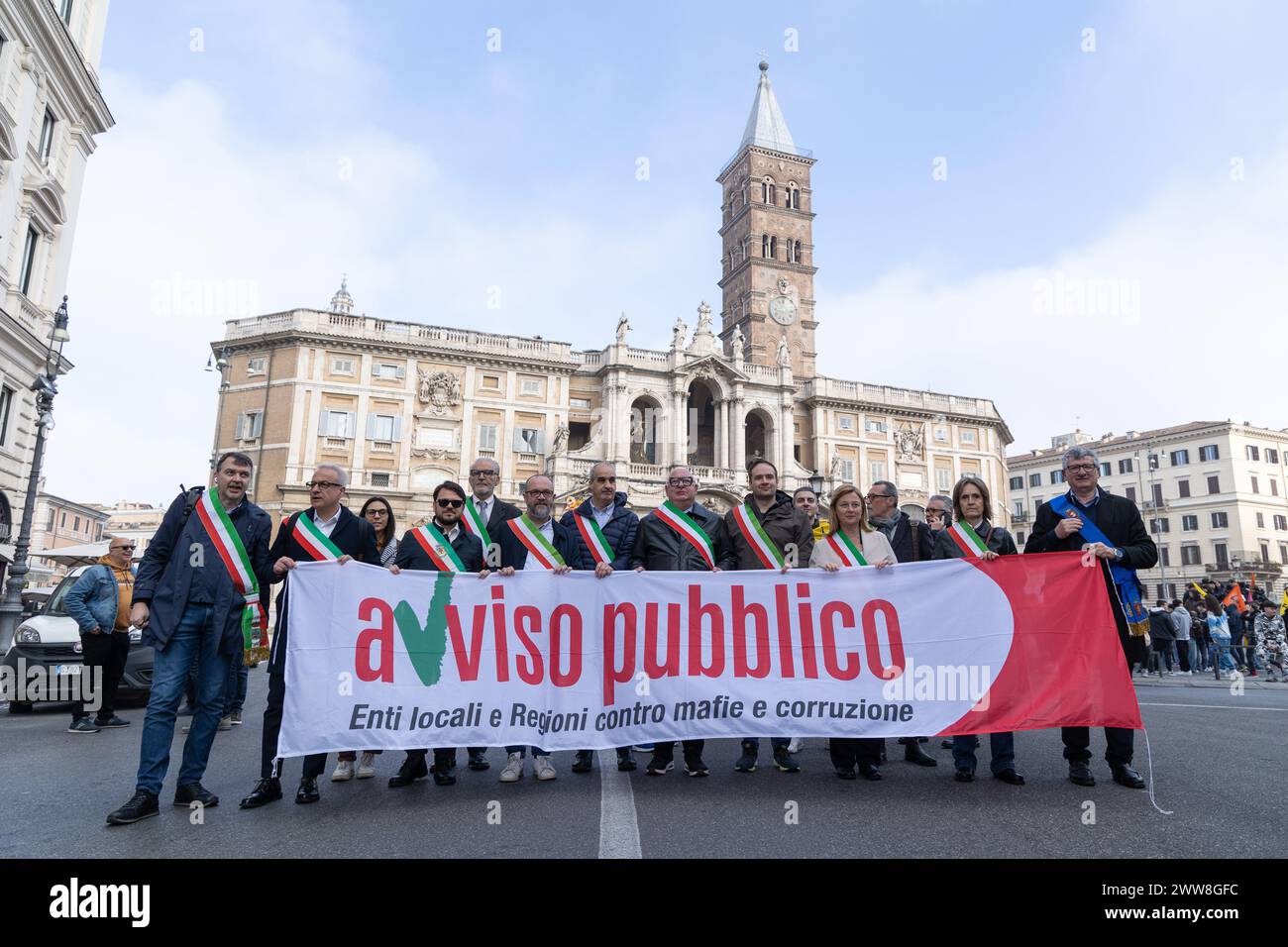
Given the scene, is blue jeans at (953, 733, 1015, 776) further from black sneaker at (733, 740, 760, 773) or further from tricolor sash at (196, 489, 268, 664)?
tricolor sash at (196, 489, 268, 664)

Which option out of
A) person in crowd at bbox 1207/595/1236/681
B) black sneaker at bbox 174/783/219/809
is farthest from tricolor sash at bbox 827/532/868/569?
person in crowd at bbox 1207/595/1236/681

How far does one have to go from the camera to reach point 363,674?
5051mm

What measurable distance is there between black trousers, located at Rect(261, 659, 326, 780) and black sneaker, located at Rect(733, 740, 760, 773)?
287 cm

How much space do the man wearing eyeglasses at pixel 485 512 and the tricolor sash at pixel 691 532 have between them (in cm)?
118

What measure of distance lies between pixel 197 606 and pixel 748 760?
3.91m

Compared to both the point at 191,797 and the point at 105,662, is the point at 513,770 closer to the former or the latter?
the point at 191,797

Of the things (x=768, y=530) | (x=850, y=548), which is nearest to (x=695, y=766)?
(x=768, y=530)

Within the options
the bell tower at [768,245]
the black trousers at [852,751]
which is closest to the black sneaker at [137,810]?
the black trousers at [852,751]

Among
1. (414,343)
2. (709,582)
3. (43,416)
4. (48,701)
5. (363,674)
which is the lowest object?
(48,701)

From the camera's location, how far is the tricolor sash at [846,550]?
5.76 meters

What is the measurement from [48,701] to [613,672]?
27.7 ft
